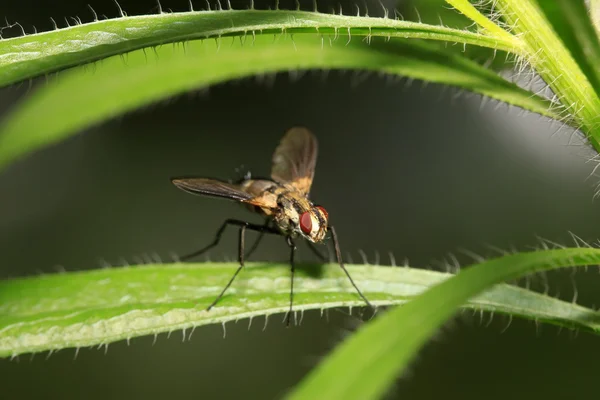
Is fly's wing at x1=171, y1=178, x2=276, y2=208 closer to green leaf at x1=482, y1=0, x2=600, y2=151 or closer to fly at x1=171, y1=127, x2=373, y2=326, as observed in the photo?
fly at x1=171, y1=127, x2=373, y2=326

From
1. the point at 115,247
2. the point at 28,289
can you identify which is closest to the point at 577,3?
the point at 28,289

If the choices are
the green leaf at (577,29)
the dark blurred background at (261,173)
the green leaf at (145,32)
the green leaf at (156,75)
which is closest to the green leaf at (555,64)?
the green leaf at (577,29)

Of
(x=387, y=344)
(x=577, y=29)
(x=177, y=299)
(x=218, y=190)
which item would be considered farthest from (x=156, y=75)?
(x=387, y=344)

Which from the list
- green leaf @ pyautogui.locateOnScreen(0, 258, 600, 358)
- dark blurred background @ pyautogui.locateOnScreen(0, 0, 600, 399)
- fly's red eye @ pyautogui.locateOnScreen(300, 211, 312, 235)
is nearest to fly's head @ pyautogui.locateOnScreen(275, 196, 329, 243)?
fly's red eye @ pyautogui.locateOnScreen(300, 211, 312, 235)

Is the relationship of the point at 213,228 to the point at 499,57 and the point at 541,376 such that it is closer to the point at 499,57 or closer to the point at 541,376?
the point at 541,376

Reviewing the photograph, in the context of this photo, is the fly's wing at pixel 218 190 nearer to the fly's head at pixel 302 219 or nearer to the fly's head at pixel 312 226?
the fly's head at pixel 302 219

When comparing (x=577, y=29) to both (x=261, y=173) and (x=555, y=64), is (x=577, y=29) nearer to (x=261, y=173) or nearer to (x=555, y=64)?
(x=555, y=64)
